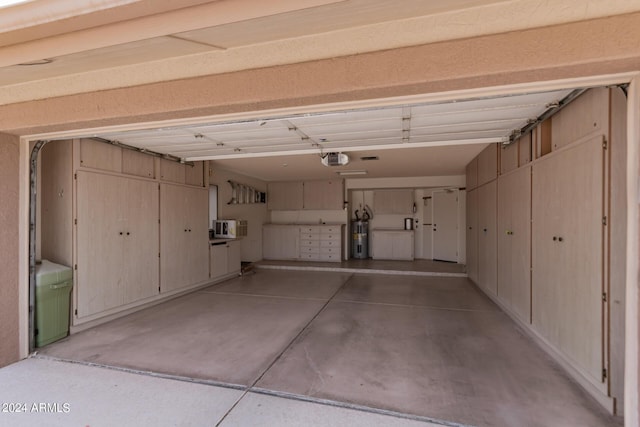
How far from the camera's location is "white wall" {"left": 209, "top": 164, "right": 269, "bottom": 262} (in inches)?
240

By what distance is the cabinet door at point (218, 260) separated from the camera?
527cm

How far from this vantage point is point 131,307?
12.2 ft

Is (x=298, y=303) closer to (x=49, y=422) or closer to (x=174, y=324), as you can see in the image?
(x=174, y=324)

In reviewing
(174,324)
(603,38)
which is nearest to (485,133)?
(603,38)

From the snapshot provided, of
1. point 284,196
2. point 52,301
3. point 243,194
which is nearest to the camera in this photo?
point 52,301

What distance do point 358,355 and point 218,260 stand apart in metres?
3.67

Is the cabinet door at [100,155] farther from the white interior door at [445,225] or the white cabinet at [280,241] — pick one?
the white interior door at [445,225]

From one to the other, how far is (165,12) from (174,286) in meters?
3.98

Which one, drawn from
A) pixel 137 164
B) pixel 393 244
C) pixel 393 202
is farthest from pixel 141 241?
pixel 393 202

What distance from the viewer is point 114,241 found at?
3.50m

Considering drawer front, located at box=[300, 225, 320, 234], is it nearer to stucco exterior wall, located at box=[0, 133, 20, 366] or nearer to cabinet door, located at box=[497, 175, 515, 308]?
cabinet door, located at box=[497, 175, 515, 308]

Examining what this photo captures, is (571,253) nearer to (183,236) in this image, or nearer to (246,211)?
(183,236)

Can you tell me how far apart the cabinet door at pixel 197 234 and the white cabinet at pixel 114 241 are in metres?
0.65

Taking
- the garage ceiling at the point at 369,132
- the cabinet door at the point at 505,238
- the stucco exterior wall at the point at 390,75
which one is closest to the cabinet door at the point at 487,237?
the cabinet door at the point at 505,238
